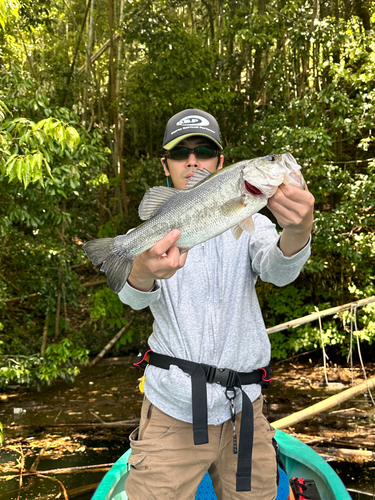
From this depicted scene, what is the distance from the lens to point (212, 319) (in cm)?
221

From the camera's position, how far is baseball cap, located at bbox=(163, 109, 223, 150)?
2.58 meters

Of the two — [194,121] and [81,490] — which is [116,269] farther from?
[81,490]

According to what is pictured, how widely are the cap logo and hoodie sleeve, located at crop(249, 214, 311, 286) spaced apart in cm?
64

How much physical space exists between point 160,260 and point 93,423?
601cm

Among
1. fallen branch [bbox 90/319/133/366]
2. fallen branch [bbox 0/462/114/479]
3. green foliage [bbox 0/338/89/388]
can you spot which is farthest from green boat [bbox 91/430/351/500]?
fallen branch [bbox 90/319/133/366]

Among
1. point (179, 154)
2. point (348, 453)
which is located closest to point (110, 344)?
point (348, 453)

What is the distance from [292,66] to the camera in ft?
29.8

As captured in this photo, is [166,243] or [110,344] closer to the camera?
[166,243]

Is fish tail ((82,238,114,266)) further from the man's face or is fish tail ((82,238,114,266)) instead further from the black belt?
the man's face

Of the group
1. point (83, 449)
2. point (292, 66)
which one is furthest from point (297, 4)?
point (83, 449)

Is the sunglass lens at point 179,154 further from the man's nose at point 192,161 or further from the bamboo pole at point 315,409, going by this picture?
the bamboo pole at point 315,409

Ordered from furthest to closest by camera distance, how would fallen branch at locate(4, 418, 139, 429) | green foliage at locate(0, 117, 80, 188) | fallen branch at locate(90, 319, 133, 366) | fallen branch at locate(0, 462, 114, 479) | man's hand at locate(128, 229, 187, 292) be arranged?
fallen branch at locate(90, 319, 133, 366)
fallen branch at locate(4, 418, 139, 429)
fallen branch at locate(0, 462, 114, 479)
green foliage at locate(0, 117, 80, 188)
man's hand at locate(128, 229, 187, 292)

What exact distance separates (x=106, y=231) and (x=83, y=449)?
5958mm

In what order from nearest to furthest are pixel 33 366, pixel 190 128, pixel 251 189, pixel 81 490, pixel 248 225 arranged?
pixel 251 189 < pixel 248 225 < pixel 190 128 < pixel 81 490 < pixel 33 366
